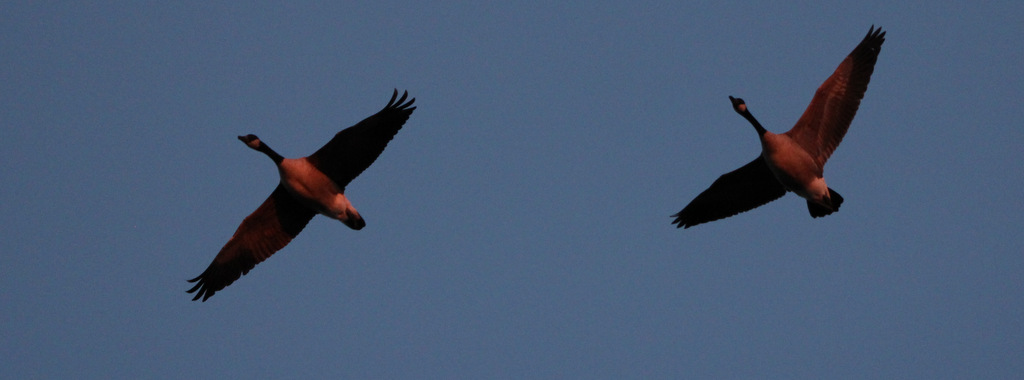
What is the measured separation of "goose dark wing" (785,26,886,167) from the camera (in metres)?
14.2

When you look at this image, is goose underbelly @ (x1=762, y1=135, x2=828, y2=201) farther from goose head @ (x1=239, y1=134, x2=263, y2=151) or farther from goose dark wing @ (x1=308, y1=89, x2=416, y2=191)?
goose head @ (x1=239, y1=134, x2=263, y2=151)

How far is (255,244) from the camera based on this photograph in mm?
14938

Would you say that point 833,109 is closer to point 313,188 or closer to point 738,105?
point 738,105

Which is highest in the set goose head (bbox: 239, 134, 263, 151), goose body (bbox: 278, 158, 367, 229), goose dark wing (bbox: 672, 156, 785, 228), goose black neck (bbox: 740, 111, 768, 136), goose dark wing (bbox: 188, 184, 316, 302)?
goose black neck (bbox: 740, 111, 768, 136)

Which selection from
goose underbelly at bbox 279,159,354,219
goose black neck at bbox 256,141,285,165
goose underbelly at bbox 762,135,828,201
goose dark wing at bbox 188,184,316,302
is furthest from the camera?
goose dark wing at bbox 188,184,316,302

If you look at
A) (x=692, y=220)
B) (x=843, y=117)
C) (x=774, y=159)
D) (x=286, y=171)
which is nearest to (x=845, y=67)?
(x=843, y=117)

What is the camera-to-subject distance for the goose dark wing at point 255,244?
1480 centimetres

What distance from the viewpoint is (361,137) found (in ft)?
46.5

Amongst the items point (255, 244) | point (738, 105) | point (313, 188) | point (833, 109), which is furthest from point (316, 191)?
point (833, 109)

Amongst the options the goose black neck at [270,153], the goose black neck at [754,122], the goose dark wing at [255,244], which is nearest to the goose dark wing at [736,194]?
the goose black neck at [754,122]

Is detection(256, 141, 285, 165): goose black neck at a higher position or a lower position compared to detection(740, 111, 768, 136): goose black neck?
lower

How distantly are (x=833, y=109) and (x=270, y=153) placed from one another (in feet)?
27.2

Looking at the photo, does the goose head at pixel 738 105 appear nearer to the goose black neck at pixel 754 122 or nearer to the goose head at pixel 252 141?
the goose black neck at pixel 754 122

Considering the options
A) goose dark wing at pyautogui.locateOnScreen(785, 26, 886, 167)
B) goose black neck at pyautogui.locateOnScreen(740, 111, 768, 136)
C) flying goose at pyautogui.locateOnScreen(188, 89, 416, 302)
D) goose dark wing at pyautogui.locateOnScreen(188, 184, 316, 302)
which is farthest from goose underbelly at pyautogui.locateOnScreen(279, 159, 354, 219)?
goose dark wing at pyautogui.locateOnScreen(785, 26, 886, 167)
